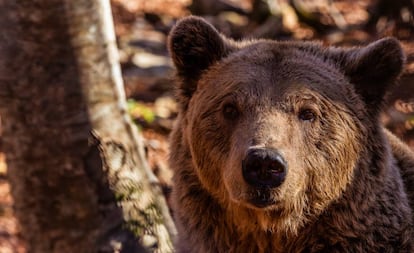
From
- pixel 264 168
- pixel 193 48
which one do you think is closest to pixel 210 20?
pixel 193 48

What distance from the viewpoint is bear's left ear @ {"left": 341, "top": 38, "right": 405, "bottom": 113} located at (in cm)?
471

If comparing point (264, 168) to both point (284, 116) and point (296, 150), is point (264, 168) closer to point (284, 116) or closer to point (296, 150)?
point (296, 150)

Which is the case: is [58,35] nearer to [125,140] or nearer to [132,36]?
[125,140]

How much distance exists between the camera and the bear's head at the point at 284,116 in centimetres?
433

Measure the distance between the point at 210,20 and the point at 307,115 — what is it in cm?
954

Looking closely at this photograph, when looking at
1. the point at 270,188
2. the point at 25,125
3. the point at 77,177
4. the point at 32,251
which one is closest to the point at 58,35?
the point at 25,125

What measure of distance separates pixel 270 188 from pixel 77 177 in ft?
5.54

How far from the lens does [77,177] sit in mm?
5430

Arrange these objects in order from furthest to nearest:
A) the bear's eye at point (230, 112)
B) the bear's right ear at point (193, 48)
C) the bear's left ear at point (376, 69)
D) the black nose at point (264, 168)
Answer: the bear's right ear at point (193, 48) → the bear's left ear at point (376, 69) → the bear's eye at point (230, 112) → the black nose at point (264, 168)

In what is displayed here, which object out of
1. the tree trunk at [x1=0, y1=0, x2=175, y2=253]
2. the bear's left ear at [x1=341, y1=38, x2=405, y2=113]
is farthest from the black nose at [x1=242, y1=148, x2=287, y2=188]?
the tree trunk at [x1=0, y1=0, x2=175, y2=253]

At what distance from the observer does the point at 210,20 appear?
45.6 ft

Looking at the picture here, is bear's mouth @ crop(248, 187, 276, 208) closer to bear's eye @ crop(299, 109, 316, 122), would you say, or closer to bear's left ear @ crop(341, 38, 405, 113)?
bear's eye @ crop(299, 109, 316, 122)

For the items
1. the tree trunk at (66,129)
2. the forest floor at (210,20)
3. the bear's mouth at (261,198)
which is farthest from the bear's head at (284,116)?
the forest floor at (210,20)

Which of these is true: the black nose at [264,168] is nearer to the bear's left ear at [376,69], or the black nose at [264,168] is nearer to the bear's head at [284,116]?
the bear's head at [284,116]
